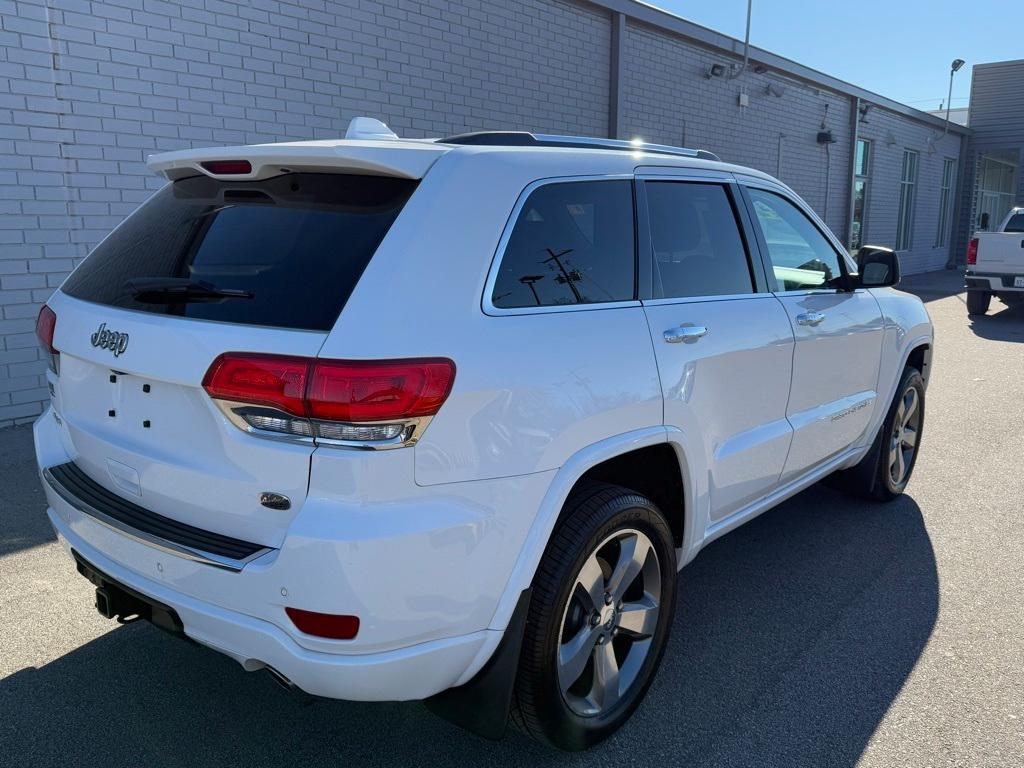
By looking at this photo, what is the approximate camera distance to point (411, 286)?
209cm

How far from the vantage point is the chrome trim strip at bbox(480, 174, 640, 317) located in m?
2.24

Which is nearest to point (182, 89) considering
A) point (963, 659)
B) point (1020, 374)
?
point (963, 659)

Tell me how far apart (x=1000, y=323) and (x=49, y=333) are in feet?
47.8

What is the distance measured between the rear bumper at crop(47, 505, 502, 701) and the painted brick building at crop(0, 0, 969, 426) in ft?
17.1

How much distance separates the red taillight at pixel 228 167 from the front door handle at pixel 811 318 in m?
2.36

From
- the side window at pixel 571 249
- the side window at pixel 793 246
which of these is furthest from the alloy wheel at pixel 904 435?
the side window at pixel 571 249

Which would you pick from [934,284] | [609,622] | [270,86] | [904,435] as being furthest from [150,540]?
[934,284]

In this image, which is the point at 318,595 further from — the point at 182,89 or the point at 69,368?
the point at 182,89

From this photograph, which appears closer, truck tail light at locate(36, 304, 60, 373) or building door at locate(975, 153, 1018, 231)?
truck tail light at locate(36, 304, 60, 373)

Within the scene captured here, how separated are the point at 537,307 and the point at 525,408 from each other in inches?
13.6

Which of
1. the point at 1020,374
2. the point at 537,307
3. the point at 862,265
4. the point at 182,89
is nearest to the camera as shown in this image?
the point at 537,307

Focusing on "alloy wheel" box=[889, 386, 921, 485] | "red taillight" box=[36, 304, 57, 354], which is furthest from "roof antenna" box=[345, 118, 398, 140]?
"alloy wheel" box=[889, 386, 921, 485]

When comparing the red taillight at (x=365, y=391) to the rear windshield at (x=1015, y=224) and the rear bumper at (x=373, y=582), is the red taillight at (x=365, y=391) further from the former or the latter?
the rear windshield at (x=1015, y=224)

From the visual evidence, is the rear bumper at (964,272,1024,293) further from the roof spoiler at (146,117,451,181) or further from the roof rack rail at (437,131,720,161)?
the roof spoiler at (146,117,451,181)
